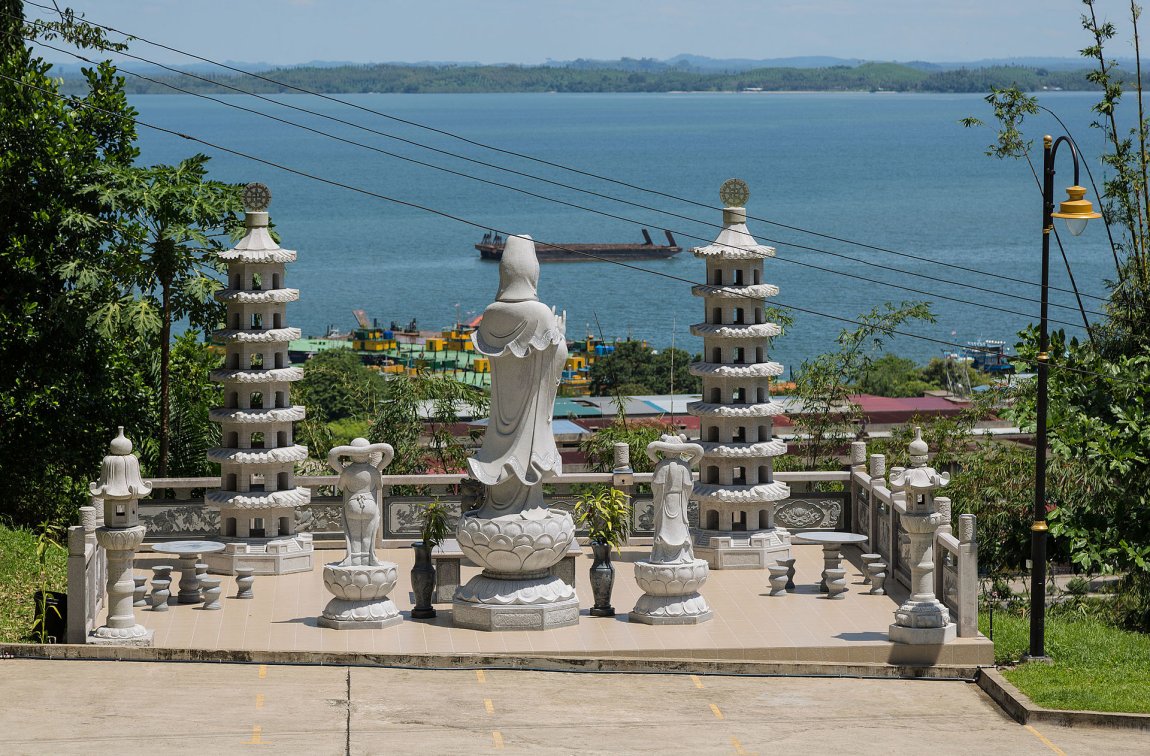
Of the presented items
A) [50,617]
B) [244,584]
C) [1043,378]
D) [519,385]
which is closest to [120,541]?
[50,617]

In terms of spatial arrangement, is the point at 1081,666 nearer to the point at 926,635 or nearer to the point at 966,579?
the point at 966,579

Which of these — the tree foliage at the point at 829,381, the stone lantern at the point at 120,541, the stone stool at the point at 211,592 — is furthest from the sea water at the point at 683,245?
the stone lantern at the point at 120,541

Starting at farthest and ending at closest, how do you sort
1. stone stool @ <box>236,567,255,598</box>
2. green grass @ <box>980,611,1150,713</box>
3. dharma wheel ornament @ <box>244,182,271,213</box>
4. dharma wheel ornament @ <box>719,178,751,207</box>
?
dharma wheel ornament @ <box>719,178,751,207</box> < dharma wheel ornament @ <box>244,182,271,213</box> < stone stool @ <box>236,567,255,598</box> < green grass @ <box>980,611,1150,713</box>

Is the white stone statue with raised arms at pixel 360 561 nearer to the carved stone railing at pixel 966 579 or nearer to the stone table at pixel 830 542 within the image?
the stone table at pixel 830 542

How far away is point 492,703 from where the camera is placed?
1742cm

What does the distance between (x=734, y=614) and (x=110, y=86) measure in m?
16.2

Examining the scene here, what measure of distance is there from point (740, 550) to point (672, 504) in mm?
4151

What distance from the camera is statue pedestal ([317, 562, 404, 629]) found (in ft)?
66.4

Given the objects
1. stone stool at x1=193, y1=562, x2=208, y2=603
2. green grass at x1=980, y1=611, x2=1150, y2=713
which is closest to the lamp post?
green grass at x1=980, y1=611, x2=1150, y2=713

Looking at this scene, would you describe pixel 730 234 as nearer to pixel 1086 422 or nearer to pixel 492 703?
pixel 1086 422

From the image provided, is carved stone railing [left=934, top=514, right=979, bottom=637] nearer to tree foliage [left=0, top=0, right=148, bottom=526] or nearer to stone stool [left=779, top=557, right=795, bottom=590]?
stone stool [left=779, top=557, right=795, bottom=590]

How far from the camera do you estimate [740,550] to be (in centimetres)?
2441

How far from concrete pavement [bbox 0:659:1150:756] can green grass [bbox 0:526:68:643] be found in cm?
174

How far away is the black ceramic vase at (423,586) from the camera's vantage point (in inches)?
821
